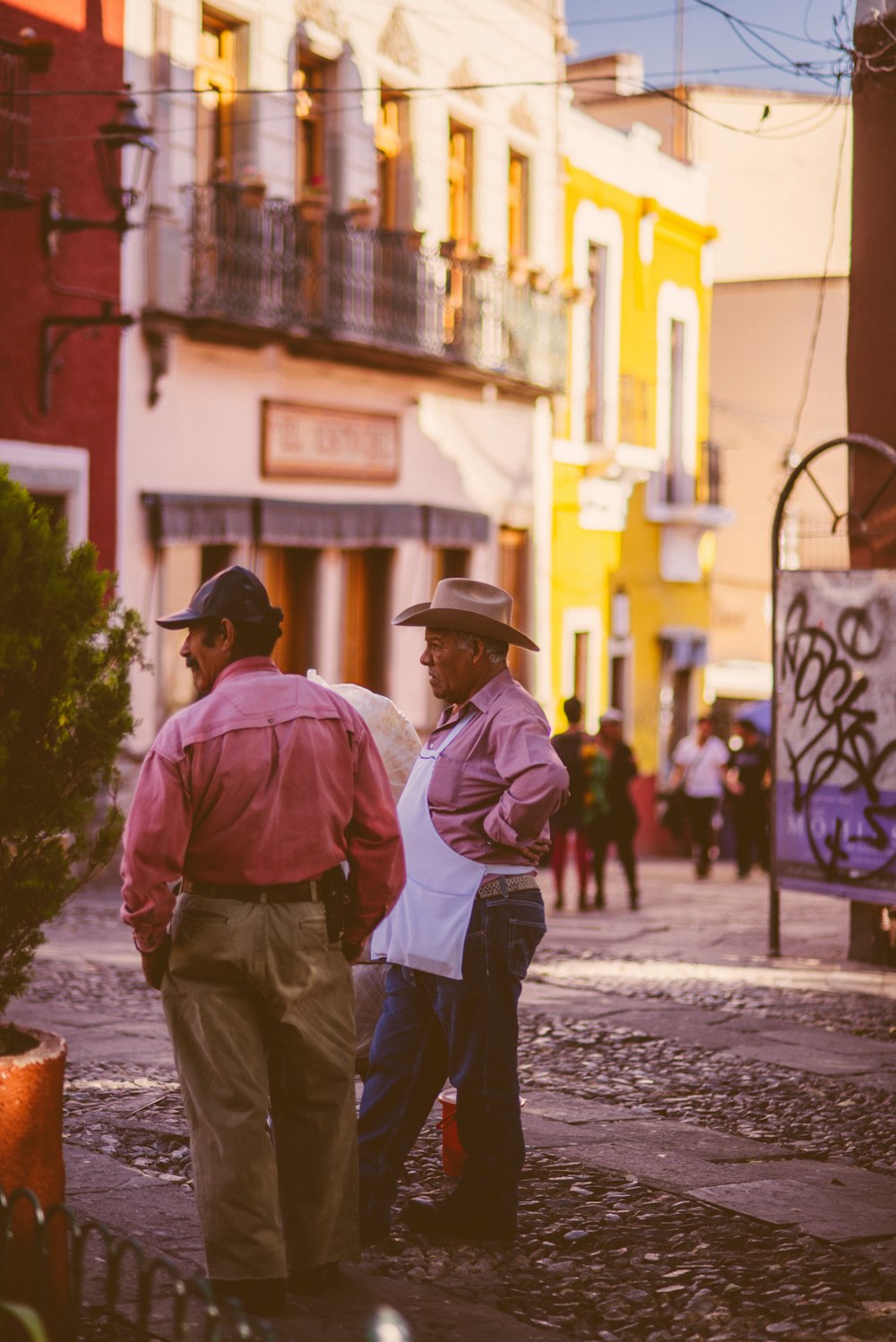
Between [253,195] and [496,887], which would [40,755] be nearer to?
[496,887]

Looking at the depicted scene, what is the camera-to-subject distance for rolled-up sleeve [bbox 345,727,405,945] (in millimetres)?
5492

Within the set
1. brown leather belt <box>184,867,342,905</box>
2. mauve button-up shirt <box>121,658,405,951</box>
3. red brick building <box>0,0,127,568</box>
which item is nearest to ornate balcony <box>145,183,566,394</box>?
red brick building <box>0,0,127,568</box>

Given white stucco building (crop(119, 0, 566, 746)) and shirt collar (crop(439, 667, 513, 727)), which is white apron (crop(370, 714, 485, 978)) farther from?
white stucco building (crop(119, 0, 566, 746))

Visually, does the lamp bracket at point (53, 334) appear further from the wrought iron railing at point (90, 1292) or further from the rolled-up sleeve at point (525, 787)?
the wrought iron railing at point (90, 1292)

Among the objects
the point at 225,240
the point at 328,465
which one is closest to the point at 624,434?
the point at 328,465

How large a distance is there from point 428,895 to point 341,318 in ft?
46.5

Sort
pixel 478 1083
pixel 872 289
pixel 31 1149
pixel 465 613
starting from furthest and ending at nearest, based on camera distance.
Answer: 1. pixel 872 289
2. pixel 465 613
3. pixel 478 1083
4. pixel 31 1149

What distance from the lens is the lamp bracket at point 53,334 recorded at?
52.7 feet

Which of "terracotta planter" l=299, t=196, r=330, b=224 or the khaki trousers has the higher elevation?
"terracotta planter" l=299, t=196, r=330, b=224

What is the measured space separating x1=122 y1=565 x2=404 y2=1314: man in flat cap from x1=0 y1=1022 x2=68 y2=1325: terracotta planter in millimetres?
340

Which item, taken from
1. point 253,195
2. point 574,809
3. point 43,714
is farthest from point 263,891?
point 253,195

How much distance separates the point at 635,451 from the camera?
90.2 feet

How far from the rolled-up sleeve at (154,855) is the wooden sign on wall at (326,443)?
46.5 ft

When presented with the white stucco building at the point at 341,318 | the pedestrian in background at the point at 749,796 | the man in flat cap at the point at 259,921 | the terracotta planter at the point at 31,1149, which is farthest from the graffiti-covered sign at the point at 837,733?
the pedestrian in background at the point at 749,796
